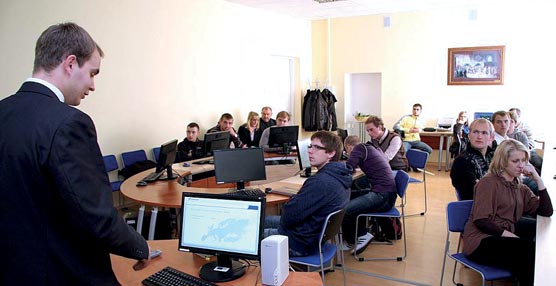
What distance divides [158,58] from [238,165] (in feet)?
10.1

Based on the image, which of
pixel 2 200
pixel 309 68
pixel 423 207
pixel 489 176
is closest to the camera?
pixel 2 200

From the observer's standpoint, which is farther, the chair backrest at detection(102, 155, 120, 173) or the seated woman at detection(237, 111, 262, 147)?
the seated woman at detection(237, 111, 262, 147)

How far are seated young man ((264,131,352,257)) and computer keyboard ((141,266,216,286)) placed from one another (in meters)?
0.91

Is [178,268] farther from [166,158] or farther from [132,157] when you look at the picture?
[132,157]

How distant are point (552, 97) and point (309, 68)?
462 cm

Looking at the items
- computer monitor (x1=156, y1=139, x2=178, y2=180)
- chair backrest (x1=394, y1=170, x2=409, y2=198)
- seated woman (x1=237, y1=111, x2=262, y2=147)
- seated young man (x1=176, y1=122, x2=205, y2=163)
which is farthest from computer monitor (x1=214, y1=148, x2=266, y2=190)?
seated woman (x1=237, y1=111, x2=262, y2=147)

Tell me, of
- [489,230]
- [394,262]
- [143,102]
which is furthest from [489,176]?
[143,102]

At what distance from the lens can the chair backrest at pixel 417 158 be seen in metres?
5.64

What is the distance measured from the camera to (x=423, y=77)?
8.62m

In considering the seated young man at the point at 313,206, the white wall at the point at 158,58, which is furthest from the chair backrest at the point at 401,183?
the white wall at the point at 158,58

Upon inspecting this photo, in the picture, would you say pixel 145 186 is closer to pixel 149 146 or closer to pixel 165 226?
pixel 165 226

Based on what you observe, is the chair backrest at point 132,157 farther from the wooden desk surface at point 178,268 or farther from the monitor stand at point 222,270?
the monitor stand at point 222,270

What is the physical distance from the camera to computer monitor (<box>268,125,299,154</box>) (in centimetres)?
592

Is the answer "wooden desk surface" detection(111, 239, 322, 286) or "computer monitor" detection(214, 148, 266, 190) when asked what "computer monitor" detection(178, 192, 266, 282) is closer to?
"wooden desk surface" detection(111, 239, 322, 286)
